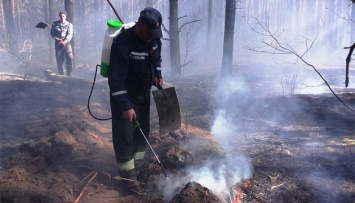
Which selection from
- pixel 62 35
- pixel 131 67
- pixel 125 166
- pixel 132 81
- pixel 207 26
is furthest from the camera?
pixel 207 26

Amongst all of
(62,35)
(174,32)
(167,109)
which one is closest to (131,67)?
(167,109)

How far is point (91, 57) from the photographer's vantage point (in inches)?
933

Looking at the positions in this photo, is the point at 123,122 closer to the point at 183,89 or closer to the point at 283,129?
the point at 283,129

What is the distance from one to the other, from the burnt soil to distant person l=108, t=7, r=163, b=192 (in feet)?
1.24

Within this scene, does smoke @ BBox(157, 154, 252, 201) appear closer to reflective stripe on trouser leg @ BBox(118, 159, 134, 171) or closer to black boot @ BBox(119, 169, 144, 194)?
black boot @ BBox(119, 169, 144, 194)

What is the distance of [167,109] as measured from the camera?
4543 millimetres

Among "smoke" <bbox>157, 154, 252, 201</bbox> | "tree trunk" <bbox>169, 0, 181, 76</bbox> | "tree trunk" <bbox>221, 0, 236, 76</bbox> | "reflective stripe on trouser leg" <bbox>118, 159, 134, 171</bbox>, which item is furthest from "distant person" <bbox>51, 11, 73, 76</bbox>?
"smoke" <bbox>157, 154, 252, 201</bbox>

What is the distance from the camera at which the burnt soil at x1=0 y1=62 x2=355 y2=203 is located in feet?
12.6

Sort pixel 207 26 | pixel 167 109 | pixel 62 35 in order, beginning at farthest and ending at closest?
1. pixel 207 26
2. pixel 62 35
3. pixel 167 109

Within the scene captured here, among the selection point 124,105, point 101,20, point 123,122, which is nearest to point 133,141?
point 123,122

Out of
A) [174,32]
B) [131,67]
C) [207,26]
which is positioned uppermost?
[207,26]

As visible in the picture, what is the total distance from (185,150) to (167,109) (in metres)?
0.85

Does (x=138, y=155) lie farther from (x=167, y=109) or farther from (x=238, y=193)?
(x=238, y=193)

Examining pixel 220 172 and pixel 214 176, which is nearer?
pixel 214 176
